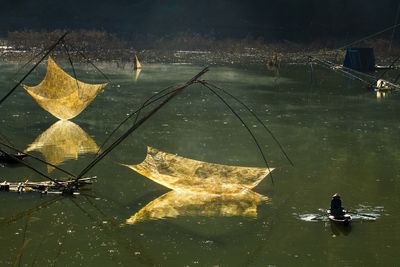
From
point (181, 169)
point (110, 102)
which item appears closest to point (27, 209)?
point (181, 169)

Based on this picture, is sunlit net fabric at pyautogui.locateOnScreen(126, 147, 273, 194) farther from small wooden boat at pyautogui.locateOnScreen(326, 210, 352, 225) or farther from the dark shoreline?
the dark shoreline

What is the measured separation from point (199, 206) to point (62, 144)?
24.9 feet

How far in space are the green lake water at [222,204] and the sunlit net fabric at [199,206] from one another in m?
0.10

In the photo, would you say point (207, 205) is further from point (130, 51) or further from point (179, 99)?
point (130, 51)

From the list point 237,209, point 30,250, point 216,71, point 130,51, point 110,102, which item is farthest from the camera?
point 130,51

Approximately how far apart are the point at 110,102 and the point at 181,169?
1403 cm

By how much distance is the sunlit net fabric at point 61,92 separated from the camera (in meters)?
22.4

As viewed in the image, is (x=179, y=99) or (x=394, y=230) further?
(x=179, y=99)

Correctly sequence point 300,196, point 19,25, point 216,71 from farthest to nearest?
point 19,25 → point 216,71 → point 300,196

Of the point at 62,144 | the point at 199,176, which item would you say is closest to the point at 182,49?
the point at 62,144

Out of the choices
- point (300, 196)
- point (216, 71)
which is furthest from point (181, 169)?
point (216, 71)

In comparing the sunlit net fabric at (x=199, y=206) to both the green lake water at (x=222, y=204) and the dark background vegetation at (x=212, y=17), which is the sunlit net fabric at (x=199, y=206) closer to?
the green lake water at (x=222, y=204)

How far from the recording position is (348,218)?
12469 mm

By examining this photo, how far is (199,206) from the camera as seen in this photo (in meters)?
13.4
